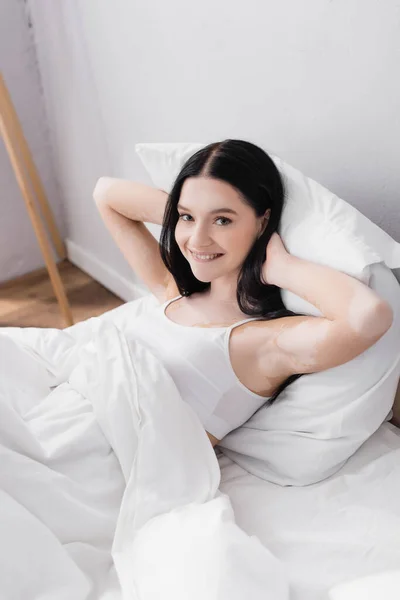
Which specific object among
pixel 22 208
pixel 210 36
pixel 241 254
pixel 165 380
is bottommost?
pixel 22 208

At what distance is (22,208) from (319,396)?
1.73m

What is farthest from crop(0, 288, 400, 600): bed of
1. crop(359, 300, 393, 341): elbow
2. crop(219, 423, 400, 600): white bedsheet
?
crop(359, 300, 393, 341): elbow

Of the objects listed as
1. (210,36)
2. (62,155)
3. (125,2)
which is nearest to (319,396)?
(210,36)

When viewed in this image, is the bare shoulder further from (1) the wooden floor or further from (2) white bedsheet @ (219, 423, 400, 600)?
(1) the wooden floor

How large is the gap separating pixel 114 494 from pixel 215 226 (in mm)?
518

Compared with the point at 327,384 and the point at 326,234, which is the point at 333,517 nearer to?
the point at 327,384

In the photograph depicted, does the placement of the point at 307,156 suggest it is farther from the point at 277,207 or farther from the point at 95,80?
the point at 95,80

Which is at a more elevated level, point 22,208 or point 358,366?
point 358,366

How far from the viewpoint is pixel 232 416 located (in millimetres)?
1238

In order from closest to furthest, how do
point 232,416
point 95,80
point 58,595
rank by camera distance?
point 58,595 < point 232,416 < point 95,80

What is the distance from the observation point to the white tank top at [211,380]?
1.21 meters

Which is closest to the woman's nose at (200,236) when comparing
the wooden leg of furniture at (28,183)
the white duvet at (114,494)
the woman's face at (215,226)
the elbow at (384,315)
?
the woman's face at (215,226)

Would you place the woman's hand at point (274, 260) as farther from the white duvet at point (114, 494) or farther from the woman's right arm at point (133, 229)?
the woman's right arm at point (133, 229)

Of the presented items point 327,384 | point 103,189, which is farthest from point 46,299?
point 327,384
